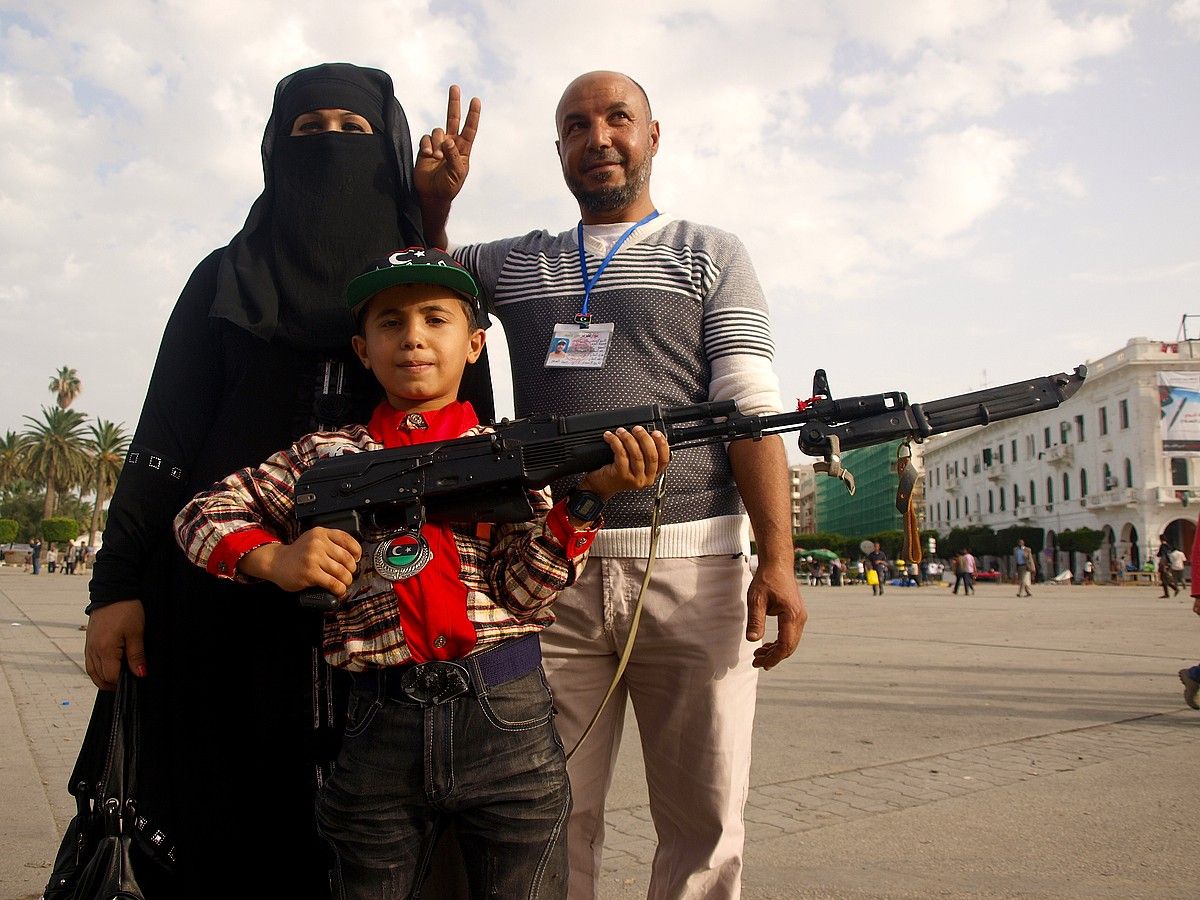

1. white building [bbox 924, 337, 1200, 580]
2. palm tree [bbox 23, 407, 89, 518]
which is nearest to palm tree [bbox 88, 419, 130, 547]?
palm tree [bbox 23, 407, 89, 518]

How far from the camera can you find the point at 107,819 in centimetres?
219

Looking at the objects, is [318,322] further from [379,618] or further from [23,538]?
[23,538]

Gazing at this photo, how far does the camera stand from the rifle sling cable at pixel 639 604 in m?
2.32

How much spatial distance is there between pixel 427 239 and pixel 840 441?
1.42 meters

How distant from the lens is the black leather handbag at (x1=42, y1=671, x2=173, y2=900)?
213 centimetres

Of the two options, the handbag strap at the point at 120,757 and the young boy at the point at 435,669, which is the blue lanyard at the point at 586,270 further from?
the handbag strap at the point at 120,757

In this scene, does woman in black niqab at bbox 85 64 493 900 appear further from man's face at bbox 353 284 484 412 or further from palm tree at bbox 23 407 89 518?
palm tree at bbox 23 407 89 518

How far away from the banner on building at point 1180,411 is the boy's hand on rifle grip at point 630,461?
2514 inches

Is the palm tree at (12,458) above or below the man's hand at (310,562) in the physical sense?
above

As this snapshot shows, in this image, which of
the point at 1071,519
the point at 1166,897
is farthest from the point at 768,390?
the point at 1071,519

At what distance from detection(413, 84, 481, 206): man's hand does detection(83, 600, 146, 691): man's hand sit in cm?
139

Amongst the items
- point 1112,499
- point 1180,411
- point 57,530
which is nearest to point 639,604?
point 57,530

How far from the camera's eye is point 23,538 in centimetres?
7725

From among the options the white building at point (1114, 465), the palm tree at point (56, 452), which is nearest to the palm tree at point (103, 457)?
the palm tree at point (56, 452)
